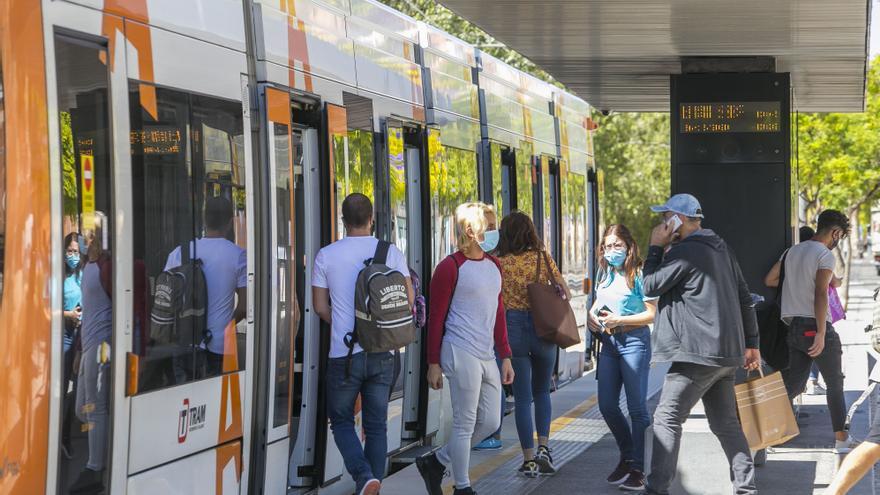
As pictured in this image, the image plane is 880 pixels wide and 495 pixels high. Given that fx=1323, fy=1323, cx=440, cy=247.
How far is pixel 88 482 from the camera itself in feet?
16.3

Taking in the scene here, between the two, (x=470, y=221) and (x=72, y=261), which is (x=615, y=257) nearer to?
(x=470, y=221)

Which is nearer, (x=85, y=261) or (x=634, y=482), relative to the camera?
(x=85, y=261)

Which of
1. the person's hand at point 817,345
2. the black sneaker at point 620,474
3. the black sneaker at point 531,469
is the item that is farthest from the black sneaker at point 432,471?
the person's hand at point 817,345

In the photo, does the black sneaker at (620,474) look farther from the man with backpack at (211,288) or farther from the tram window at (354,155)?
the man with backpack at (211,288)

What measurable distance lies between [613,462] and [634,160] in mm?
28562

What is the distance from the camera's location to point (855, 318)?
94.9ft

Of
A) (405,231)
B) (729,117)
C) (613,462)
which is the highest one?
(729,117)

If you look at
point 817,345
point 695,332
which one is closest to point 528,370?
point 695,332

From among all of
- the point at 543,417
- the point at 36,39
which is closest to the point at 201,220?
the point at 36,39

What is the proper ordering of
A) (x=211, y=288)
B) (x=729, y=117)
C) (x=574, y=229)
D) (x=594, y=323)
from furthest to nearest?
(x=574, y=229), (x=729, y=117), (x=594, y=323), (x=211, y=288)

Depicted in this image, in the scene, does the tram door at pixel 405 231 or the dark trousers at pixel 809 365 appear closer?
the tram door at pixel 405 231

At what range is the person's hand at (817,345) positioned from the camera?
31.3 ft

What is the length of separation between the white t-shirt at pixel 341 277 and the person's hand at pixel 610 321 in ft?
6.51

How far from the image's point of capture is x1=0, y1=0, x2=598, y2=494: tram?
4.67 metres
